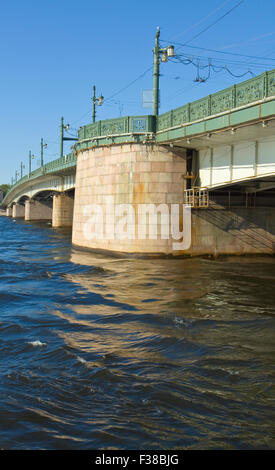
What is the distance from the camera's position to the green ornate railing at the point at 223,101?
13633 mm

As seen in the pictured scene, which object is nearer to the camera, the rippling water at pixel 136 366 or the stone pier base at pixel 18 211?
the rippling water at pixel 136 366

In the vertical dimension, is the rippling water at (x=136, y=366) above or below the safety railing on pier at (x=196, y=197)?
below

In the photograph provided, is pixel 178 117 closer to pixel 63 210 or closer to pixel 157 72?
pixel 157 72

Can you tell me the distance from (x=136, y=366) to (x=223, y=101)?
12.3 meters

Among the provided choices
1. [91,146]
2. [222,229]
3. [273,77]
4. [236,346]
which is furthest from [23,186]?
[236,346]

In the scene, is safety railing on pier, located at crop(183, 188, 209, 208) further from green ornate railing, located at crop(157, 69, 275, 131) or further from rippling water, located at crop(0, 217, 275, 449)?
rippling water, located at crop(0, 217, 275, 449)

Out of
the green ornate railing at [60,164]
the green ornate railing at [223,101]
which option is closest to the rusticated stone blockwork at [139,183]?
the green ornate railing at [223,101]

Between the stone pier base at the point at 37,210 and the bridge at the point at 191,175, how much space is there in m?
52.5

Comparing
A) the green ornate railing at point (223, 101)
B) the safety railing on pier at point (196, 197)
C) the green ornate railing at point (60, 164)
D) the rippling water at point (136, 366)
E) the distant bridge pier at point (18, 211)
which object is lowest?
the rippling water at point (136, 366)

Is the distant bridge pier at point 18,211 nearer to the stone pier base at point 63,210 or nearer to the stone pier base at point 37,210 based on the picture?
the stone pier base at point 37,210

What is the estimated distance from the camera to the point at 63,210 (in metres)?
50.3

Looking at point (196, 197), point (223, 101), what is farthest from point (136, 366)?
point (196, 197)

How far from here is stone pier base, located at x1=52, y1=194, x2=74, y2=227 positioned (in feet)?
163

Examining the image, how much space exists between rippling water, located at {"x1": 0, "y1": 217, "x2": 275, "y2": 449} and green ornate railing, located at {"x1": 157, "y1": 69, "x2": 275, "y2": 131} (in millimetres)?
6730
